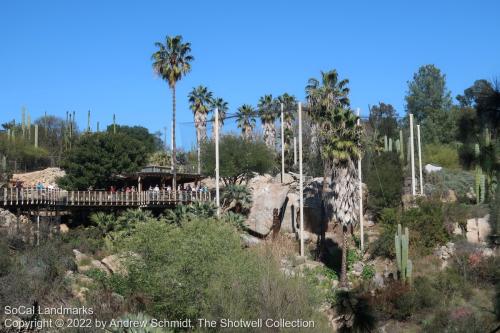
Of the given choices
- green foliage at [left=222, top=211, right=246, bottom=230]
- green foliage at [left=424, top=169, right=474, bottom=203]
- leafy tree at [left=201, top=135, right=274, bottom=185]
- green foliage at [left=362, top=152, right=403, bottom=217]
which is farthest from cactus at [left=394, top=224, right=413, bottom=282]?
leafy tree at [left=201, top=135, right=274, bottom=185]

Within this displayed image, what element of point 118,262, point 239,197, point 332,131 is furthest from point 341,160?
point 118,262

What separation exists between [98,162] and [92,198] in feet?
31.8

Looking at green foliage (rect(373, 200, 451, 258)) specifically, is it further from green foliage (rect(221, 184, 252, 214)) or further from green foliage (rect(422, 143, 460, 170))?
green foliage (rect(422, 143, 460, 170))

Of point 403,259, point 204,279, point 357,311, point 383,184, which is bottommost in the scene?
point 204,279

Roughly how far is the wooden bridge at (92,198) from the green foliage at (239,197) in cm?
129

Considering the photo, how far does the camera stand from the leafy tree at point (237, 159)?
52.9 m

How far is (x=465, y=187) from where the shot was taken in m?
52.5

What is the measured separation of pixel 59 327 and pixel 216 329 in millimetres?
5525

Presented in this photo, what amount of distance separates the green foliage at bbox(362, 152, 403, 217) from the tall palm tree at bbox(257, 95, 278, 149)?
1853 centimetres

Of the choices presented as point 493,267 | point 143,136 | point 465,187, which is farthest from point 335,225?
point 143,136

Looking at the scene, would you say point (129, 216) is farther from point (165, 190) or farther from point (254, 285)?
point (254, 285)

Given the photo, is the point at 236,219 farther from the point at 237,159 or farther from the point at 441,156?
the point at 441,156

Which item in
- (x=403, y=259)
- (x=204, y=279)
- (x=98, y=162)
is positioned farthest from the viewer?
(x=98, y=162)

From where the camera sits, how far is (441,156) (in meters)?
66.1
